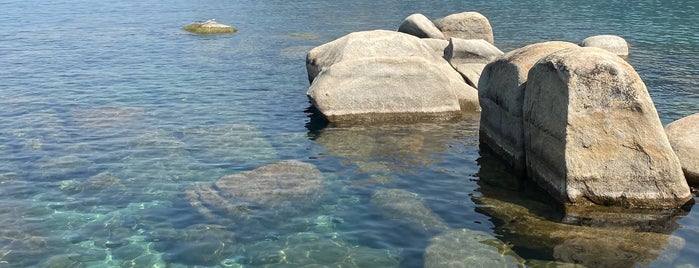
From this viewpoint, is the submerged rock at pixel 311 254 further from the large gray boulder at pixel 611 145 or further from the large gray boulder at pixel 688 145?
the large gray boulder at pixel 688 145

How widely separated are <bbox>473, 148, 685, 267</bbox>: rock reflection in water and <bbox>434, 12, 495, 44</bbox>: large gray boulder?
1032 inches

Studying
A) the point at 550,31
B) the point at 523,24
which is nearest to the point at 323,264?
the point at 550,31

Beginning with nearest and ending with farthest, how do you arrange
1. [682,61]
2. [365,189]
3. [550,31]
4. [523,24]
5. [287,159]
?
[365,189], [287,159], [682,61], [550,31], [523,24]

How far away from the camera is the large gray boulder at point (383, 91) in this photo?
24547 mm

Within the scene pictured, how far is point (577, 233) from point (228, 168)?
10.7 metres

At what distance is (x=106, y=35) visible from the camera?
169ft

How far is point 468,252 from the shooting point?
47.9 ft

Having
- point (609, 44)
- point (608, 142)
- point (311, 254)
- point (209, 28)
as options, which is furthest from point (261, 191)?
point (209, 28)

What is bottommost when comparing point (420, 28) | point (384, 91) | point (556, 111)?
point (420, 28)

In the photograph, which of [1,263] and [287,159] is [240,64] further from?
[1,263]

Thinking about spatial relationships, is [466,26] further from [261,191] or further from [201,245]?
[201,245]

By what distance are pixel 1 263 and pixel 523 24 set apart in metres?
49.0

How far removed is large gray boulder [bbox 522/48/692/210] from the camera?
16.4m

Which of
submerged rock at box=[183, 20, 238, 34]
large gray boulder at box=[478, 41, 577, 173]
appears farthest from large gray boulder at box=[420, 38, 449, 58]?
submerged rock at box=[183, 20, 238, 34]
